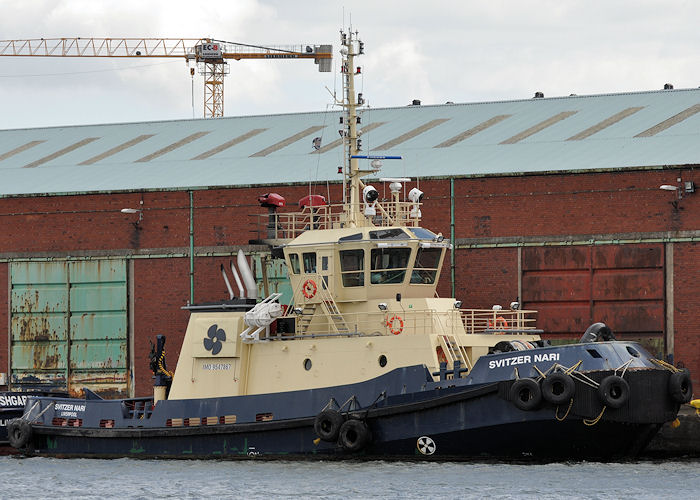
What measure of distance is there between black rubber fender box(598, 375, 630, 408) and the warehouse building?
5803 millimetres

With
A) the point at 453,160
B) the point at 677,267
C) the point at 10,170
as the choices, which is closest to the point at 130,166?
the point at 10,170

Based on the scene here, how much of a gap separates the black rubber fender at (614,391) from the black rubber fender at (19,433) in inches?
480

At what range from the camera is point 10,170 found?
41531 millimetres

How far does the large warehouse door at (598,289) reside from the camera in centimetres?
3259

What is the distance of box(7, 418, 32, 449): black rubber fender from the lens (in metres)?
30.1

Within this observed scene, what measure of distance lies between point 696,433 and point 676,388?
18.2 ft

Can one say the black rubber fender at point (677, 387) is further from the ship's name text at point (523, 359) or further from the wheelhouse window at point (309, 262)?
the wheelhouse window at point (309, 262)

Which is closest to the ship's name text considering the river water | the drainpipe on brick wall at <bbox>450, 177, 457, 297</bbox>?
the river water

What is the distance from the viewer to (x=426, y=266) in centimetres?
2828

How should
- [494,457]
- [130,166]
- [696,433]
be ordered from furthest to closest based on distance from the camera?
[130,166] → [696,433] → [494,457]

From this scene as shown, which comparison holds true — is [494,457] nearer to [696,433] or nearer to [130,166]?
[696,433]

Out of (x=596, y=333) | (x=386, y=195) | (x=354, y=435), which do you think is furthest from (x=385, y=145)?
(x=354, y=435)

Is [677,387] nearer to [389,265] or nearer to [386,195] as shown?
[389,265]

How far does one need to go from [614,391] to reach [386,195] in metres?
11.5
